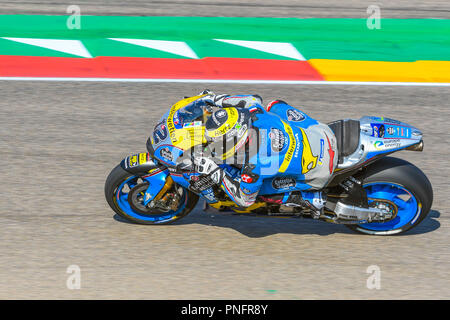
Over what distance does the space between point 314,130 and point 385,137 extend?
2.12 feet

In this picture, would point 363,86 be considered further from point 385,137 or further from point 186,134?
point 186,134

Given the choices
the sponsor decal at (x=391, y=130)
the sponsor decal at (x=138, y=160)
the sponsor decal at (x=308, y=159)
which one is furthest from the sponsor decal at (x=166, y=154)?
the sponsor decal at (x=391, y=130)

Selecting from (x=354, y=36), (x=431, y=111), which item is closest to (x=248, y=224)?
(x=431, y=111)

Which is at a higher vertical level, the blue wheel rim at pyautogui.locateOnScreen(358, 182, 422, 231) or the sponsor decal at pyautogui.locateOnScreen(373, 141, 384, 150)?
the sponsor decal at pyautogui.locateOnScreen(373, 141, 384, 150)

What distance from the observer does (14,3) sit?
13453 mm

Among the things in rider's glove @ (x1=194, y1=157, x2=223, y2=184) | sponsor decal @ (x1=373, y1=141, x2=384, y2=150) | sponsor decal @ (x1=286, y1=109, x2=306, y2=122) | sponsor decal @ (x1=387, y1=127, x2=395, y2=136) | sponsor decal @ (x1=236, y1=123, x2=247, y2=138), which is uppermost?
sponsor decal @ (x1=286, y1=109, x2=306, y2=122)

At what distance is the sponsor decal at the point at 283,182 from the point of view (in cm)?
628

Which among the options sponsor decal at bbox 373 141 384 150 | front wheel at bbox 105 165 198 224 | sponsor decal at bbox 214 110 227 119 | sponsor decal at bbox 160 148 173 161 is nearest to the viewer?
sponsor decal at bbox 214 110 227 119

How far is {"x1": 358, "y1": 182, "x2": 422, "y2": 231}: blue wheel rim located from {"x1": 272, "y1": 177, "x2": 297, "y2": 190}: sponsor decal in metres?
0.70

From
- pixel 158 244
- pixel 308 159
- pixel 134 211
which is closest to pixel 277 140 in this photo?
pixel 308 159

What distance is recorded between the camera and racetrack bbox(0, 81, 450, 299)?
6047 millimetres

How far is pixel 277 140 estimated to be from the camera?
5.94m

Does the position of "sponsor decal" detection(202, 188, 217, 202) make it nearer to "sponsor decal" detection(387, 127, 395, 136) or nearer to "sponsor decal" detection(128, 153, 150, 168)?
"sponsor decal" detection(128, 153, 150, 168)

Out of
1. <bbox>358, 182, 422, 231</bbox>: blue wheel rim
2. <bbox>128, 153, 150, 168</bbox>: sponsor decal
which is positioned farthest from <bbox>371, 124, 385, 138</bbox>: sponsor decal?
<bbox>128, 153, 150, 168</bbox>: sponsor decal
